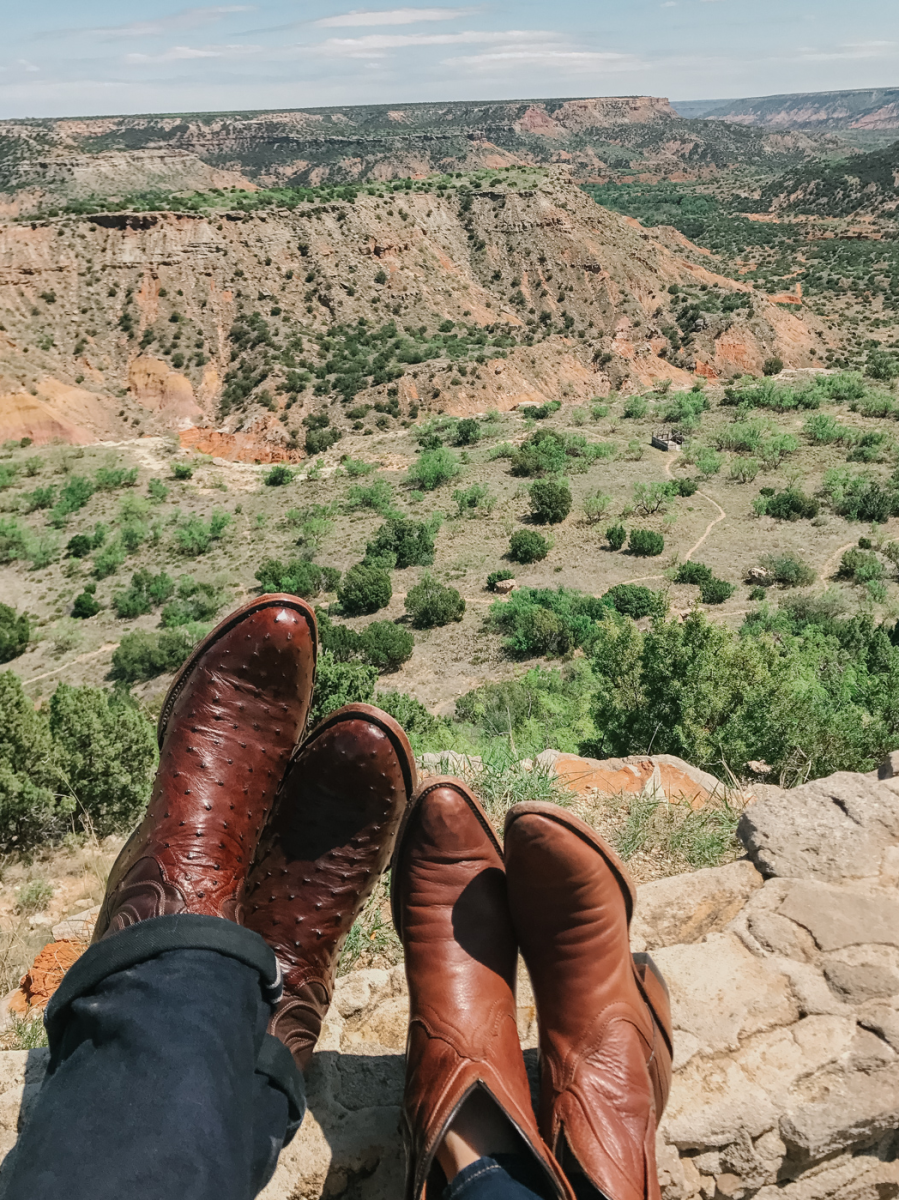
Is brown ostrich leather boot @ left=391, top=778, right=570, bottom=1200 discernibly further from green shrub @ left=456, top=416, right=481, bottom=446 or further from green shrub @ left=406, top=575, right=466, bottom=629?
green shrub @ left=456, top=416, right=481, bottom=446

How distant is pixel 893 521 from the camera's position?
19531 mm

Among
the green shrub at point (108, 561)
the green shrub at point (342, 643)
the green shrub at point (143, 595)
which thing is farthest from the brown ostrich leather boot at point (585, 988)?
the green shrub at point (108, 561)

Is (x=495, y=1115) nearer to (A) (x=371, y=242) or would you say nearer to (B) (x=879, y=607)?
(B) (x=879, y=607)

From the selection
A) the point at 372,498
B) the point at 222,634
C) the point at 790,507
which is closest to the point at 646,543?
the point at 790,507

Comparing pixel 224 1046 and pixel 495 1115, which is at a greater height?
pixel 224 1046

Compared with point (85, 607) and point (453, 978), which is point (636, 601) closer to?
point (85, 607)

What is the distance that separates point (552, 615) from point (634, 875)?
40.6 feet

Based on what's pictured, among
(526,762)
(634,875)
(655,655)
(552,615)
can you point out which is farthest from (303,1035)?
(552,615)

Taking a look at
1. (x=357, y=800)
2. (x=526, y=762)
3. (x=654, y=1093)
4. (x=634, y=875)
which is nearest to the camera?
(x=654, y=1093)

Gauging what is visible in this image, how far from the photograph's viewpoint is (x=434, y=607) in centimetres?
1688

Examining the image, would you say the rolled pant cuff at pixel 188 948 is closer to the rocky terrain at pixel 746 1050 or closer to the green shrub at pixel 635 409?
the rocky terrain at pixel 746 1050

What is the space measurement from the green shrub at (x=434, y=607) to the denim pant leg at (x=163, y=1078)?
48.6ft

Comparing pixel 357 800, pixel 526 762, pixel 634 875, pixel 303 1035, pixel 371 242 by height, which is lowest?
pixel 526 762

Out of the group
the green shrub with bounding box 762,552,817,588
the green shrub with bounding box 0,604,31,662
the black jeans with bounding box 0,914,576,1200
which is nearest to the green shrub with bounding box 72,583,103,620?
the green shrub with bounding box 0,604,31,662
